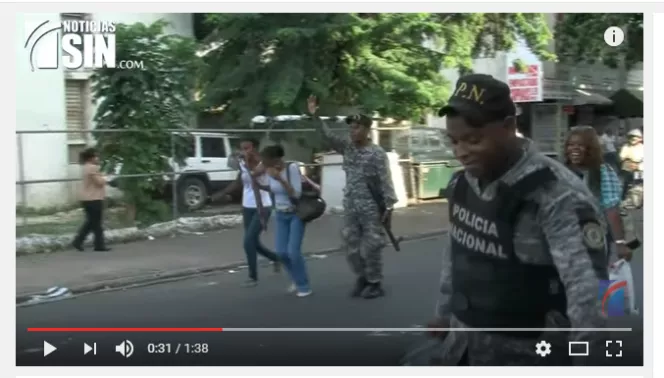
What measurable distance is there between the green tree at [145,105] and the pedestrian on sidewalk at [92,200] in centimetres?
7

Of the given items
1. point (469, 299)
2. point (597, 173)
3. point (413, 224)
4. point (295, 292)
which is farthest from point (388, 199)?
point (469, 299)

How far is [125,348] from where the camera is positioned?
365 centimetres

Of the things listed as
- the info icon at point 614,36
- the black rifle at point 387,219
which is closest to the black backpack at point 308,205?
the black rifle at point 387,219

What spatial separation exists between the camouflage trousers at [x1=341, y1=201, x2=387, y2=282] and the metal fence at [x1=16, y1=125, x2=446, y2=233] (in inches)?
8.9

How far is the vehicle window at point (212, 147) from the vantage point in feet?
11.7

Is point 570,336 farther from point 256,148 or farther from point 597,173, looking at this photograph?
point 256,148

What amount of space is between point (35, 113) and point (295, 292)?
146 cm

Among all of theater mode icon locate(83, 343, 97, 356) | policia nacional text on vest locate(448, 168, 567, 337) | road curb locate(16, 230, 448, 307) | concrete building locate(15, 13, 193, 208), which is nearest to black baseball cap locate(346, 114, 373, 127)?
road curb locate(16, 230, 448, 307)

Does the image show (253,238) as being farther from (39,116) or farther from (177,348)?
(39,116)

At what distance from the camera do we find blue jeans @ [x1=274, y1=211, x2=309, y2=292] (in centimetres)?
354

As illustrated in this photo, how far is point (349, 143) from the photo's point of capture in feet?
11.6

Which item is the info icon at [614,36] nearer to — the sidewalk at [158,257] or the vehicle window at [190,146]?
the sidewalk at [158,257]

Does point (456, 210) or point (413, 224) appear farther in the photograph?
point (413, 224)

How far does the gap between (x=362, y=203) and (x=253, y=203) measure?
1.71ft
